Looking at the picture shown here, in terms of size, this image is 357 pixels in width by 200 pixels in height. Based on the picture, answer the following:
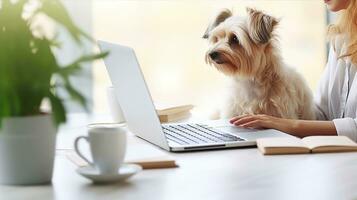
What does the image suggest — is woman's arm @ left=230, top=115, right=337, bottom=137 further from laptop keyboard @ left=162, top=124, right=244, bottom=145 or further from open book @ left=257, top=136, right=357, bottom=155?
open book @ left=257, top=136, right=357, bottom=155

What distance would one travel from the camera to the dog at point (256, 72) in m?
2.36

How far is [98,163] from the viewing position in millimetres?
1199

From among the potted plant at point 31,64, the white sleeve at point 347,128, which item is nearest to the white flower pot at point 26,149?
the potted plant at point 31,64

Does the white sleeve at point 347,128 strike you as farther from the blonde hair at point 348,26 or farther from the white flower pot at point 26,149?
the white flower pot at point 26,149

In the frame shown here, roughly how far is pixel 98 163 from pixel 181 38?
259 cm

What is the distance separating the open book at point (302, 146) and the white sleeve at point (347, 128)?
0.35 meters

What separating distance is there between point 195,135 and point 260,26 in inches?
32.3

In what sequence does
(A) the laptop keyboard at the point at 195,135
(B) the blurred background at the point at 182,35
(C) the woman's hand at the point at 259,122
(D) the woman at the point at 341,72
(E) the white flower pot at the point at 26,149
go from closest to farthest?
(E) the white flower pot at the point at 26,149
(A) the laptop keyboard at the point at 195,135
(C) the woman's hand at the point at 259,122
(D) the woman at the point at 341,72
(B) the blurred background at the point at 182,35

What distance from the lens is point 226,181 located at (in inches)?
49.0

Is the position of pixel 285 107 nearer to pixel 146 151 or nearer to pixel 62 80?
pixel 146 151

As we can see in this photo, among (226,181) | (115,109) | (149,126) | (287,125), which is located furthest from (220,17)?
(226,181)

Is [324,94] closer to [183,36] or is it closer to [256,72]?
[256,72]

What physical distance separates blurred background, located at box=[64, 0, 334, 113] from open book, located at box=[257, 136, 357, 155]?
2031 mm

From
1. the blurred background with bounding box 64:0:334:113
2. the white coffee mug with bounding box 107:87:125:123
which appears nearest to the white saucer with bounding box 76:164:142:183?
the white coffee mug with bounding box 107:87:125:123
